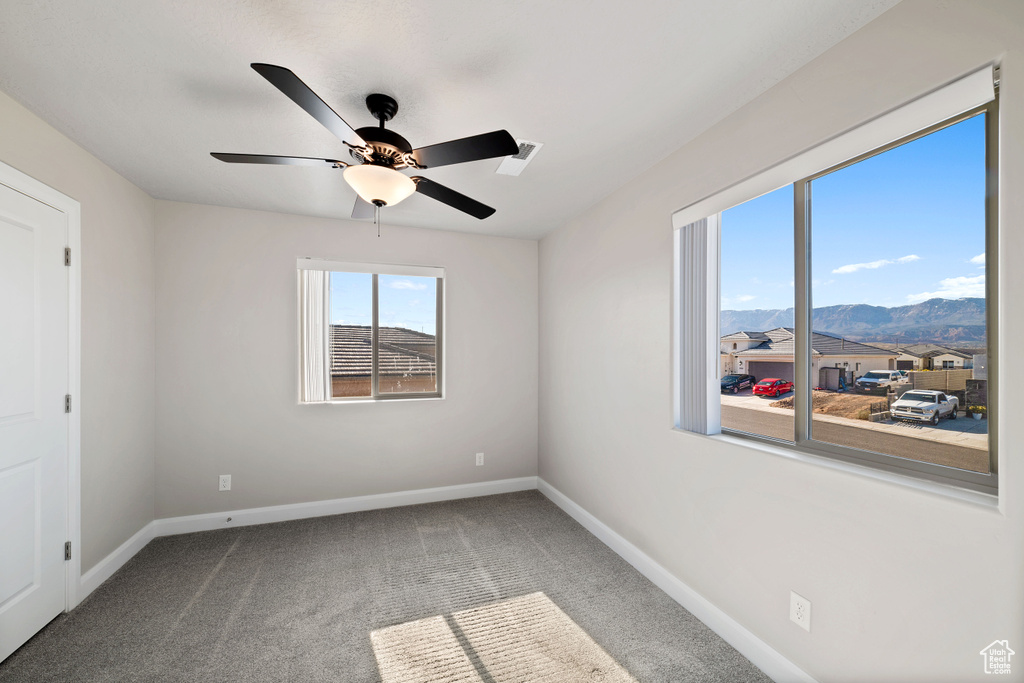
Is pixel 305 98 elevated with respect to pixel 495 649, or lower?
elevated

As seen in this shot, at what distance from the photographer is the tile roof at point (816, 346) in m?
1.66

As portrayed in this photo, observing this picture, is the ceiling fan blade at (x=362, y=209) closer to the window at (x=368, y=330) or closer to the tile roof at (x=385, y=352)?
the window at (x=368, y=330)

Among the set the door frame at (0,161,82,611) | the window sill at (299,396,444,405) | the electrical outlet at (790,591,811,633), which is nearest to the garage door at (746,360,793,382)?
the electrical outlet at (790,591,811,633)

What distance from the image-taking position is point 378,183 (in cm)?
174

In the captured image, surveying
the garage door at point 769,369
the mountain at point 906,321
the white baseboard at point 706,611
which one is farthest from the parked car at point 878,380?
the white baseboard at point 706,611

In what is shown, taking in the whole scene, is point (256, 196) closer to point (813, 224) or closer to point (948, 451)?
point (813, 224)

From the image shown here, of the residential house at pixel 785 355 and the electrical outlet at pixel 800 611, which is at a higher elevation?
the residential house at pixel 785 355

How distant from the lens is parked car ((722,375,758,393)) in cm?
220

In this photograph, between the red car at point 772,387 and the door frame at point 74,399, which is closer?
the red car at point 772,387

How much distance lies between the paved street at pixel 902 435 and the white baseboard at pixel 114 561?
375cm

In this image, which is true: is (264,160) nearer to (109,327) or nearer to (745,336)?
(109,327)

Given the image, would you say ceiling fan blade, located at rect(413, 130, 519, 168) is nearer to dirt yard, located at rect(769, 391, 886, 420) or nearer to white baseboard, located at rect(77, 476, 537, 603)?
dirt yard, located at rect(769, 391, 886, 420)

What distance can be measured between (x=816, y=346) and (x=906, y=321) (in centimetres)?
33

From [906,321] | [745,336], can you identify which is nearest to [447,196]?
[745,336]
